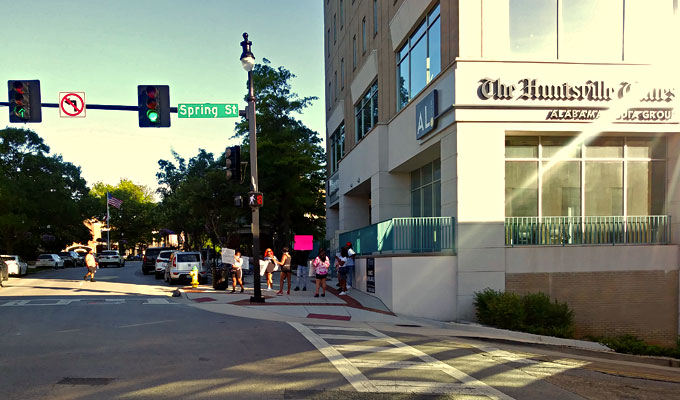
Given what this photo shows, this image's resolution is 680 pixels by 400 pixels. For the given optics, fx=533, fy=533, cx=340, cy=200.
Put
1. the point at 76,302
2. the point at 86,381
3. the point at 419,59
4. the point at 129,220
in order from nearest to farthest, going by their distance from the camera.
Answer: the point at 86,381, the point at 76,302, the point at 419,59, the point at 129,220

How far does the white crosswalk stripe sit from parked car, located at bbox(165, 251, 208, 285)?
15.6 meters

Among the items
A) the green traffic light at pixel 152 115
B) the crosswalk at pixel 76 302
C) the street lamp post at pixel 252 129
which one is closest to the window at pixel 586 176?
the street lamp post at pixel 252 129

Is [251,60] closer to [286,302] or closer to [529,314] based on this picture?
[286,302]

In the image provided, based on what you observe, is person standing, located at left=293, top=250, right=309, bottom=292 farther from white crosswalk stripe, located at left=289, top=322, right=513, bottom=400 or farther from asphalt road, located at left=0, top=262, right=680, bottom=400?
white crosswalk stripe, located at left=289, top=322, right=513, bottom=400

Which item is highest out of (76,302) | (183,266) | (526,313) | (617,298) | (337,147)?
(337,147)

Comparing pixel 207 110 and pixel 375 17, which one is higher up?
pixel 375 17

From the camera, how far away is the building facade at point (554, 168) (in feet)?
49.0

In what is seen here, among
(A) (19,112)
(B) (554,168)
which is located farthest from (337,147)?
(A) (19,112)

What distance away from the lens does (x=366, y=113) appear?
25828 mm

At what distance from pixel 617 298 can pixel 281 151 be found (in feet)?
85.9

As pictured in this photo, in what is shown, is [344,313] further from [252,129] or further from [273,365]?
[273,365]

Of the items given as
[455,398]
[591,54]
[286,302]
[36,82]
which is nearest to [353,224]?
[286,302]

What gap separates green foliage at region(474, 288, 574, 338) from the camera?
1329 cm

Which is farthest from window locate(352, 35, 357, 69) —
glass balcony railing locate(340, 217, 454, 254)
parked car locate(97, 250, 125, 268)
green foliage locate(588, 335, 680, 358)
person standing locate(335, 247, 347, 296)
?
parked car locate(97, 250, 125, 268)
